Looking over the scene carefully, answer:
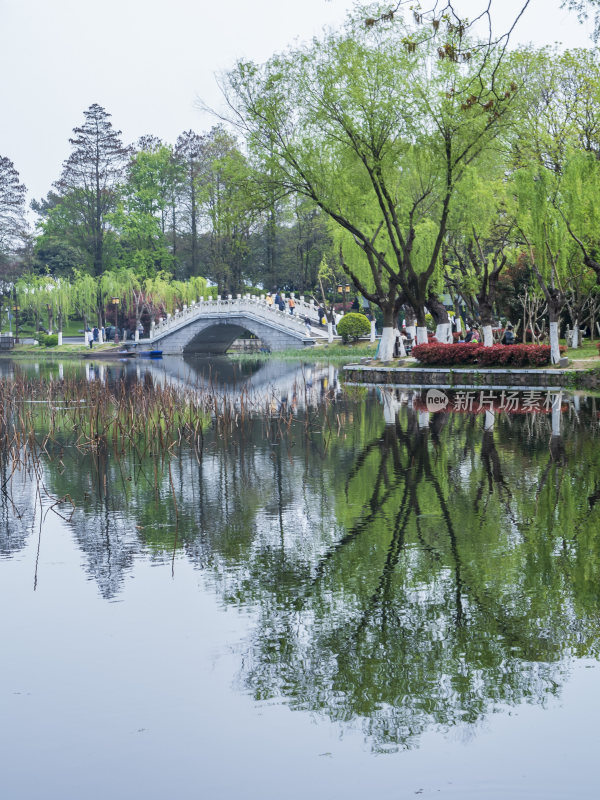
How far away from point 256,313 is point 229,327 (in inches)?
250

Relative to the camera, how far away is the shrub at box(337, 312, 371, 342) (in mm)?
48531

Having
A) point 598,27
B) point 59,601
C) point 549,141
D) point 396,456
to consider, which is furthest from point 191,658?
point 549,141

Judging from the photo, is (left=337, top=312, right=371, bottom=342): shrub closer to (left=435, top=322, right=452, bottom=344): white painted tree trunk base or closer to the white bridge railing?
the white bridge railing

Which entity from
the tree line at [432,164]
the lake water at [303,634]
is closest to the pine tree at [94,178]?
the tree line at [432,164]

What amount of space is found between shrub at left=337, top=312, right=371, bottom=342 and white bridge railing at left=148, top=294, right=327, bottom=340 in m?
3.05

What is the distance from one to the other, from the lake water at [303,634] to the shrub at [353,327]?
3725cm

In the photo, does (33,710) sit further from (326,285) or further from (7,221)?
(7,221)

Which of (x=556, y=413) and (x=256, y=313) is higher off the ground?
(x=256, y=313)

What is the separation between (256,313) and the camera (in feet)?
175

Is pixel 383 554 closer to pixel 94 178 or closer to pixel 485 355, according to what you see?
pixel 485 355

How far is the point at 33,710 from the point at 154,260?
69.6 m
